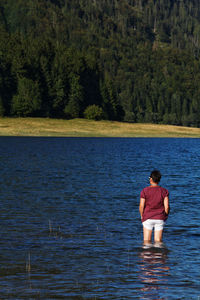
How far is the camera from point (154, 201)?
14.9 meters

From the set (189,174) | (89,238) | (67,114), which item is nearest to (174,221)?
(89,238)

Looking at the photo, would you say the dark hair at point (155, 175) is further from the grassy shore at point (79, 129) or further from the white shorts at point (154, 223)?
the grassy shore at point (79, 129)

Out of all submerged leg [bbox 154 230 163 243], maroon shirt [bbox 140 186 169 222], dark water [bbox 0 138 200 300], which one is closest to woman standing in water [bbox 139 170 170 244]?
maroon shirt [bbox 140 186 169 222]

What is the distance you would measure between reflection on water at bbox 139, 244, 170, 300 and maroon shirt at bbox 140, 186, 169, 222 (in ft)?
3.64

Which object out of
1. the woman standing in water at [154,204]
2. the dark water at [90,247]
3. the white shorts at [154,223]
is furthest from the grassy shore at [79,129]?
the woman standing in water at [154,204]

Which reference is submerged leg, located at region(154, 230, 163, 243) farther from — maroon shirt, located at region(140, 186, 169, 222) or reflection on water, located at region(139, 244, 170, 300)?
maroon shirt, located at region(140, 186, 169, 222)

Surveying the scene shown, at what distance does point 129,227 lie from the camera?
20219mm

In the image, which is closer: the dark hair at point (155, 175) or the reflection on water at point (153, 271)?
the reflection on water at point (153, 271)

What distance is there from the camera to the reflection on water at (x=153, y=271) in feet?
39.4

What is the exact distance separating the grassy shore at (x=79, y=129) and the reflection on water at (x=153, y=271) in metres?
114

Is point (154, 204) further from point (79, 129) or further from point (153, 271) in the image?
point (79, 129)

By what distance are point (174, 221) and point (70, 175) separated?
70.7ft

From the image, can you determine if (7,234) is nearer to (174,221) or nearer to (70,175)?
(174,221)

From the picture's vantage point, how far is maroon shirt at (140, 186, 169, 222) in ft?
48.9
